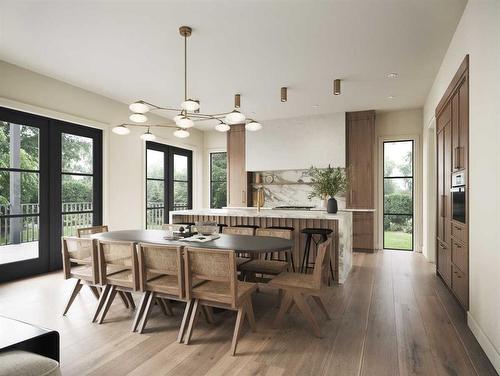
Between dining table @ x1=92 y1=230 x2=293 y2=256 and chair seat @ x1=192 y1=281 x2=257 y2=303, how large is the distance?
11.8 inches

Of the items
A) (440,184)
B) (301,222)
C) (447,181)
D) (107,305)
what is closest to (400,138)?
(440,184)

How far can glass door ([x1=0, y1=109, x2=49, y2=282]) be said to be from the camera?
165 inches

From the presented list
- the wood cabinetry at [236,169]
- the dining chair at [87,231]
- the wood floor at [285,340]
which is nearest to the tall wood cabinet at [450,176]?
the wood floor at [285,340]

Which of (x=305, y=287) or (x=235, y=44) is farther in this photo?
(x=235, y=44)

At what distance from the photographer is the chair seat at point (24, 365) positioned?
122 cm

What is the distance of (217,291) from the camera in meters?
2.46

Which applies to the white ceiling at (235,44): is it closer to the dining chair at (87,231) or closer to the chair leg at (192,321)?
the dining chair at (87,231)

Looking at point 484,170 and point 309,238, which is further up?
point 484,170

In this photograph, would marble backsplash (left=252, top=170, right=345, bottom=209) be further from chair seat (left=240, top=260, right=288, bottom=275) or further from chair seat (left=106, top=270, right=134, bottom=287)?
chair seat (left=106, top=270, right=134, bottom=287)

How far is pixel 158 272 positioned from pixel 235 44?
2657 millimetres

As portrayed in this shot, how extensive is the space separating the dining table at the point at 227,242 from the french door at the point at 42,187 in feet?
6.16

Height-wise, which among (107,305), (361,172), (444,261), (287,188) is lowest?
(107,305)

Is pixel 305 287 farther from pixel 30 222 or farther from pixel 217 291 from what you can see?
pixel 30 222

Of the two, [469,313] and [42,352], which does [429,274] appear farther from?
[42,352]
